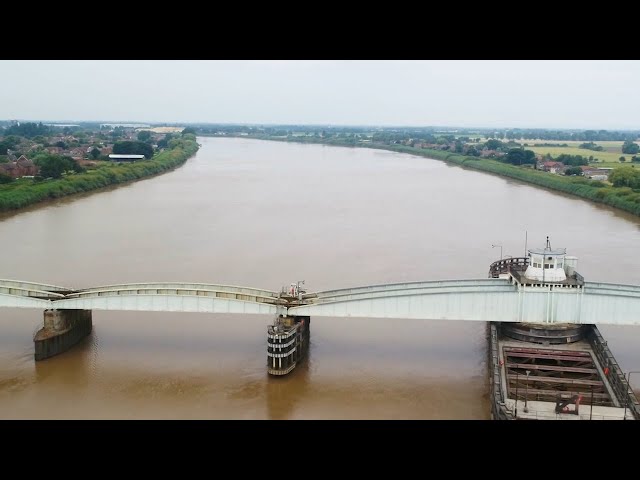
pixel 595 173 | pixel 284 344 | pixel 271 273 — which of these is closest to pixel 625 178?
pixel 595 173

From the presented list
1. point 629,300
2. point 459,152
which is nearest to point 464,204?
point 629,300

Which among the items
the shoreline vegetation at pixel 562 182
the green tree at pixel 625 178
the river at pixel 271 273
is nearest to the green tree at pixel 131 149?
the river at pixel 271 273

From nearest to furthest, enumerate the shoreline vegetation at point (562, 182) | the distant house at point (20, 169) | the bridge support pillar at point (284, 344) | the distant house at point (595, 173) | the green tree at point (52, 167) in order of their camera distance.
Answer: the bridge support pillar at point (284, 344), the shoreline vegetation at point (562, 182), the green tree at point (52, 167), the distant house at point (20, 169), the distant house at point (595, 173)

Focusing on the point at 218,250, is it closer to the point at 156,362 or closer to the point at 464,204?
the point at 156,362

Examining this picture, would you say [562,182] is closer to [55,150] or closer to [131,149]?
[131,149]

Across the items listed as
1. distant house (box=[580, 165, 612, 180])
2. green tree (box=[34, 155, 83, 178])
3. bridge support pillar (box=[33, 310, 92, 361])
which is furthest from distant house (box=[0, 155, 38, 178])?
distant house (box=[580, 165, 612, 180])

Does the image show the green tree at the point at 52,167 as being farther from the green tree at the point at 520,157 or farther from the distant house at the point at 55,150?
the green tree at the point at 520,157
